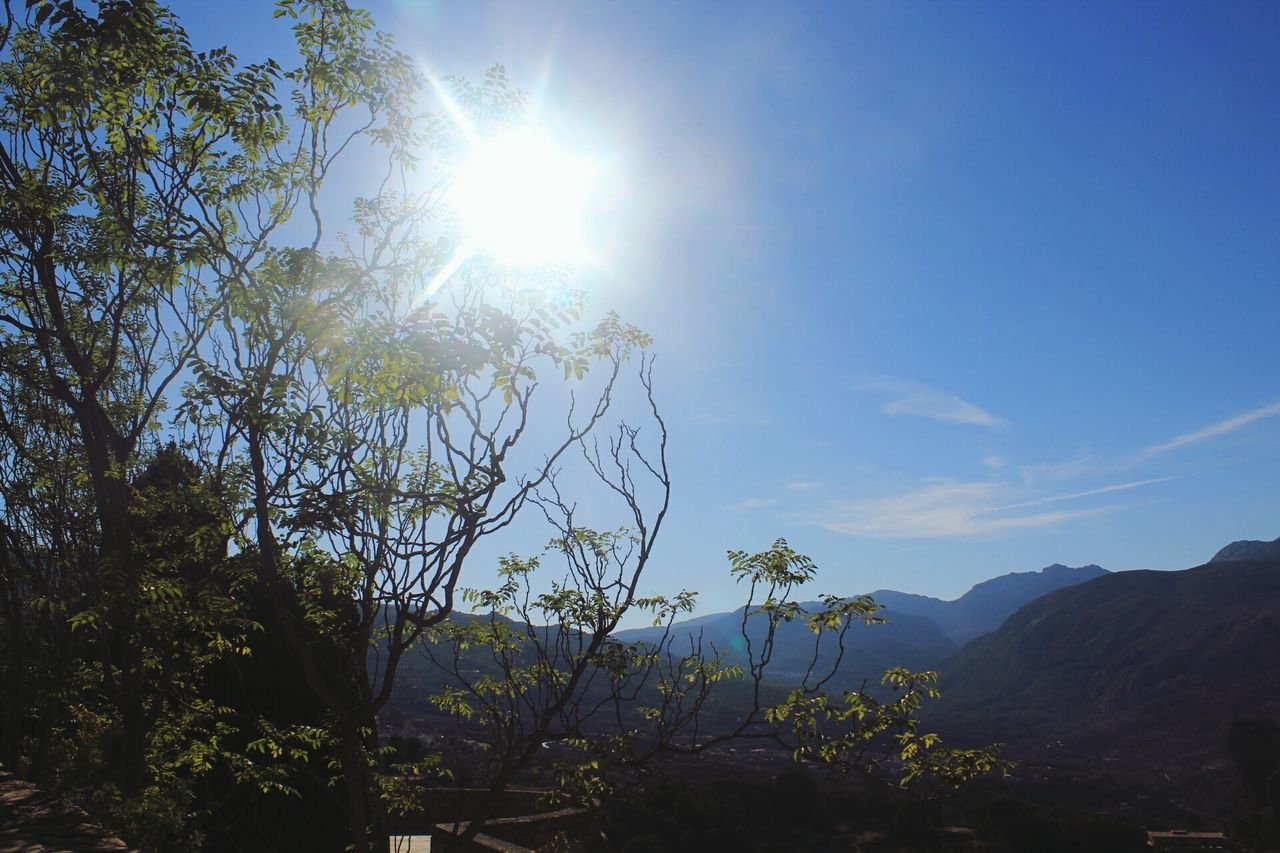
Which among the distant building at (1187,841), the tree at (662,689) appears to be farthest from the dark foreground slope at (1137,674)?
the tree at (662,689)

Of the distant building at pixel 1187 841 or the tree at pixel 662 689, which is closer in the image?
Result: the tree at pixel 662 689

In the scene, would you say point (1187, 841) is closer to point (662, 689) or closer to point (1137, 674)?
point (662, 689)

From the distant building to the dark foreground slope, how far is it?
18946 millimetres

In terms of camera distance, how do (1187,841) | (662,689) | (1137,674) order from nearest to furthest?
(662,689)
(1187,841)
(1137,674)

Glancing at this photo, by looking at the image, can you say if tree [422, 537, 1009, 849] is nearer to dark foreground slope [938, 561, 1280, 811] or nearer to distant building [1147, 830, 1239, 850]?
distant building [1147, 830, 1239, 850]

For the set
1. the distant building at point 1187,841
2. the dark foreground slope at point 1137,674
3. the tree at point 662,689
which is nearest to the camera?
the tree at point 662,689

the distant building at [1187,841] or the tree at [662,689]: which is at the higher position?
the tree at [662,689]

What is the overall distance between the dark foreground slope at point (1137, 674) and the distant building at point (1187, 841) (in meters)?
18.9

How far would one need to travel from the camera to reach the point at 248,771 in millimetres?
6277

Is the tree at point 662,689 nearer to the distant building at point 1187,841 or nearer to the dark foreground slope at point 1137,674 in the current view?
the distant building at point 1187,841

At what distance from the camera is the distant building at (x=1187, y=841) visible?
2898 cm

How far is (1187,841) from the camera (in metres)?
30.9

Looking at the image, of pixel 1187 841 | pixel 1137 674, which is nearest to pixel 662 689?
pixel 1187 841

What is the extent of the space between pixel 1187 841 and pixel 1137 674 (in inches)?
2686
